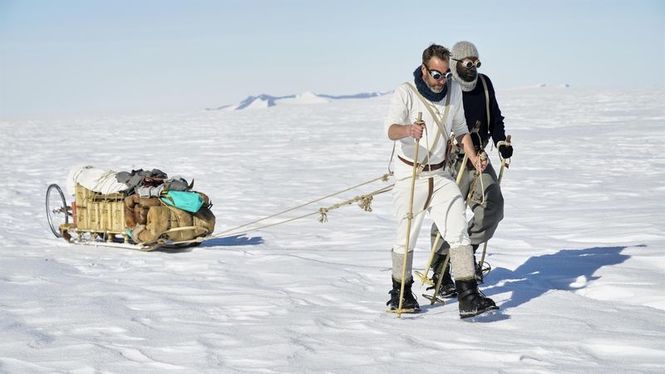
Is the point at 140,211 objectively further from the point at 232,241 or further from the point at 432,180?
the point at 432,180

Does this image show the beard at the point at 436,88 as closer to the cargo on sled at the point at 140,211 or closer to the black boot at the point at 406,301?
the black boot at the point at 406,301

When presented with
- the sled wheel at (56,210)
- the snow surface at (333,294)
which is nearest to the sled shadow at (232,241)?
the snow surface at (333,294)

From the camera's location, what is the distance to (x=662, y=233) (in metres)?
9.31

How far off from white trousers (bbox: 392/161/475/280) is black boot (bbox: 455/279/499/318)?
61 millimetres

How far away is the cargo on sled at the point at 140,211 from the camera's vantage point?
29.3 ft

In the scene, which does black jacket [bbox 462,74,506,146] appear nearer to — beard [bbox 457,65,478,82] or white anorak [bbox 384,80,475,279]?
beard [bbox 457,65,478,82]

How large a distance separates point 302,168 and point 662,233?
475 inches

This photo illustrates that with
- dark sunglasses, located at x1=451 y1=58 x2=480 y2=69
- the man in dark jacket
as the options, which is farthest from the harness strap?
the man in dark jacket

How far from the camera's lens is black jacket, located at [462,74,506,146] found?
654 cm

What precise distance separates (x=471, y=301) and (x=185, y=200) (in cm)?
428

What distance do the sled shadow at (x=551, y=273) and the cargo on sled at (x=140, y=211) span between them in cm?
328

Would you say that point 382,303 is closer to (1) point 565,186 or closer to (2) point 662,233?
(2) point 662,233

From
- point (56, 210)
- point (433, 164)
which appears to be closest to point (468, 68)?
point (433, 164)

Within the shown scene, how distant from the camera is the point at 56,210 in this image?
1048 cm
